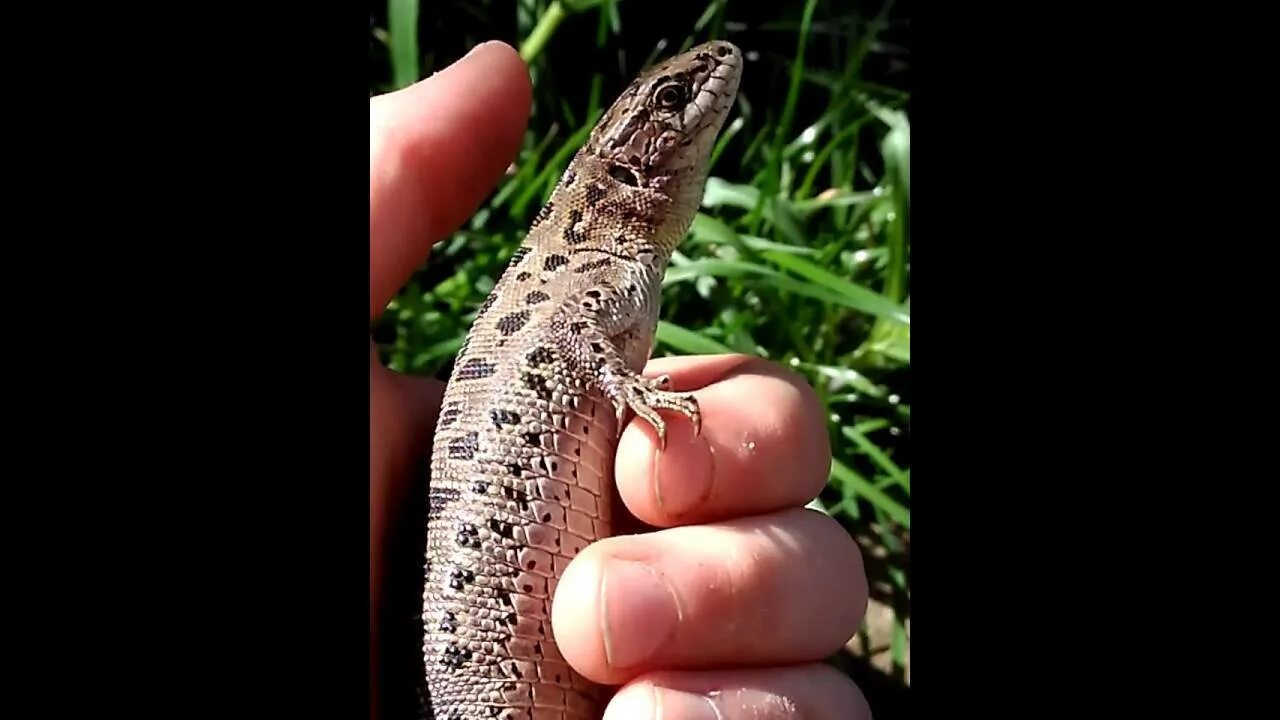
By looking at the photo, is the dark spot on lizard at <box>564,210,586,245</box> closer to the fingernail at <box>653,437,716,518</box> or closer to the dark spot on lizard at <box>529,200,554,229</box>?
the dark spot on lizard at <box>529,200,554,229</box>

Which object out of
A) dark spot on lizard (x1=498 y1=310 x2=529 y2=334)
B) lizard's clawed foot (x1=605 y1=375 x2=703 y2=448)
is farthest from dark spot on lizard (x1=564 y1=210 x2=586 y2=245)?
lizard's clawed foot (x1=605 y1=375 x2=703 y2=448)

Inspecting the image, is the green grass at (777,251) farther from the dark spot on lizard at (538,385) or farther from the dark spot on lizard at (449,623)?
the dark spot on lizard at (449,623)

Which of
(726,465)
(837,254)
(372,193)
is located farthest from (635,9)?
(726,465)

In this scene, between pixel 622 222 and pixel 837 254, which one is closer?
pixel 622 222

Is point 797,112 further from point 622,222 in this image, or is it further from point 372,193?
point 372,193

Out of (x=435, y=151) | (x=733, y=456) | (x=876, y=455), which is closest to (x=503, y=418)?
(x=733, y=456)

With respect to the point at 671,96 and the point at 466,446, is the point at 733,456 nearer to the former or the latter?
the point at 466,446
